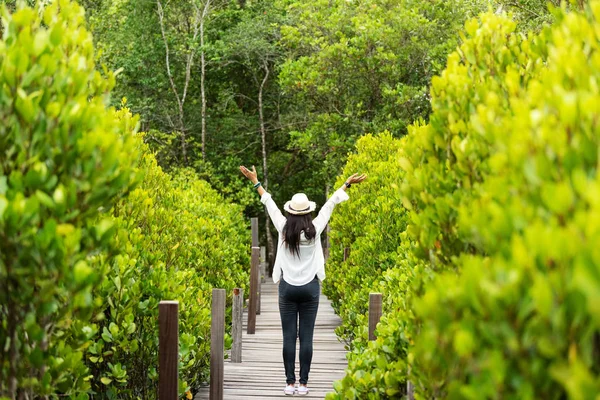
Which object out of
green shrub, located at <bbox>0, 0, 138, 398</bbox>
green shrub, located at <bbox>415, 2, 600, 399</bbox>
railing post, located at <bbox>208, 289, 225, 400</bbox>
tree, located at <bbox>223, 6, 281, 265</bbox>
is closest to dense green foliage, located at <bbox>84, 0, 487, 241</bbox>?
tree, located at <bbox>223, 6, 281, 265</bbox>

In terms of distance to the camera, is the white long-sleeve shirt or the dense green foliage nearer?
the white long-sleeve shirt

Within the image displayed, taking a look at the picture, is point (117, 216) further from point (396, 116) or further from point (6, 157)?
point (396, 116)

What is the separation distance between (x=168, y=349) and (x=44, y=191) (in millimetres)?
1871

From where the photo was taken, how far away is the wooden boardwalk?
24.9 ft

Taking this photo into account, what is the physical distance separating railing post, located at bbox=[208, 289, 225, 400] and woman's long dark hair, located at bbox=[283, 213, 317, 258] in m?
0.67

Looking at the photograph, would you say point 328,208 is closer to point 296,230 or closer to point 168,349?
point 296,230

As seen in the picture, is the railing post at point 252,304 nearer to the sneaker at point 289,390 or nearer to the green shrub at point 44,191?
the sneaker at point 289,390

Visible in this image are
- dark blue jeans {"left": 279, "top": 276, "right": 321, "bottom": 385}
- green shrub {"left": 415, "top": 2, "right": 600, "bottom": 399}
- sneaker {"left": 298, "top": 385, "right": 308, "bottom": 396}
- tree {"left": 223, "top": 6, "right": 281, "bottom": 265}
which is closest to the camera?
green shrub {"left": 415, "top": 2, "right": 600, "bottom": 399}

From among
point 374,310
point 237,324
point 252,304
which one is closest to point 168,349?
point 374,310

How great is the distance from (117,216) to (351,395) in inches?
86.7

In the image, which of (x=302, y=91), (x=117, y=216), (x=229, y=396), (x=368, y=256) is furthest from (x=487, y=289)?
(x=302, y=91)

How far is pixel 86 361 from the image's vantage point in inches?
202

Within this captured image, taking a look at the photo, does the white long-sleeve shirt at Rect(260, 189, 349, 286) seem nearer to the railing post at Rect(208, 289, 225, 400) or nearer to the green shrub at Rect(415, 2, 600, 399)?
the railing post at Rect(208, 289, 225, 400)

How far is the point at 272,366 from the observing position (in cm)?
894
